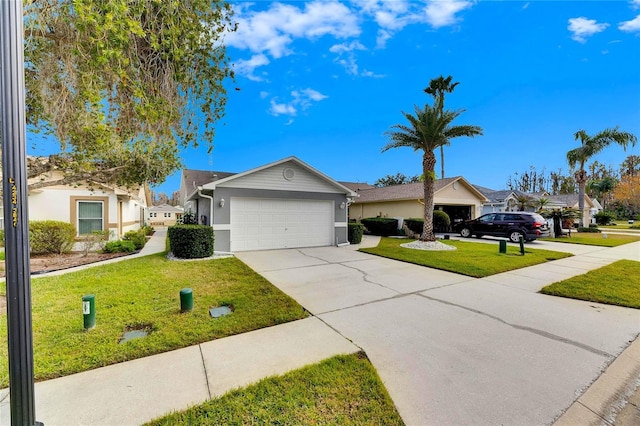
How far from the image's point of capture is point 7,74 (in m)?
1.56

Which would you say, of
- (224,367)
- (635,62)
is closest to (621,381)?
(224,367)

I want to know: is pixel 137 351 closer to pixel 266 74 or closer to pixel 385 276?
pixel 385 276

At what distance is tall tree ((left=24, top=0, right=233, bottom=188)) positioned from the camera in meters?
3.12

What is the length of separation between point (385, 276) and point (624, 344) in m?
4.26

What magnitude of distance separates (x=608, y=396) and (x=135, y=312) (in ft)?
20.6

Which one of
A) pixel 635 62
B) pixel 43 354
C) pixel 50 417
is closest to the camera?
pixel 50 417

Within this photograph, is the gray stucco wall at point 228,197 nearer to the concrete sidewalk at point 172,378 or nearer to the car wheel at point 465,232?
the concrete sidewalk at point 172,378

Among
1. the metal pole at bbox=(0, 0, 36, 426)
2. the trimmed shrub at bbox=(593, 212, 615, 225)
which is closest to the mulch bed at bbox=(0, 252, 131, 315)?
the metal pole at bbox=(0, 0, 36, 426)

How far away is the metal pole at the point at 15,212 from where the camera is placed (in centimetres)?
154

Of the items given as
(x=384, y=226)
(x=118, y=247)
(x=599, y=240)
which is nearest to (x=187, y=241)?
(x=118, y=247)

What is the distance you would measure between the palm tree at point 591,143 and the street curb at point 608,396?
70.0ft

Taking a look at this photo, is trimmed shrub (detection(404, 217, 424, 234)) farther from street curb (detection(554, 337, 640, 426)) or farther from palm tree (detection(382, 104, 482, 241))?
street curb (detection(554, 337, 640, 426))

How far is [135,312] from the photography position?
4.45 meters

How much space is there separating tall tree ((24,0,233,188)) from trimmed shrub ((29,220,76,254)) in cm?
→ 699
